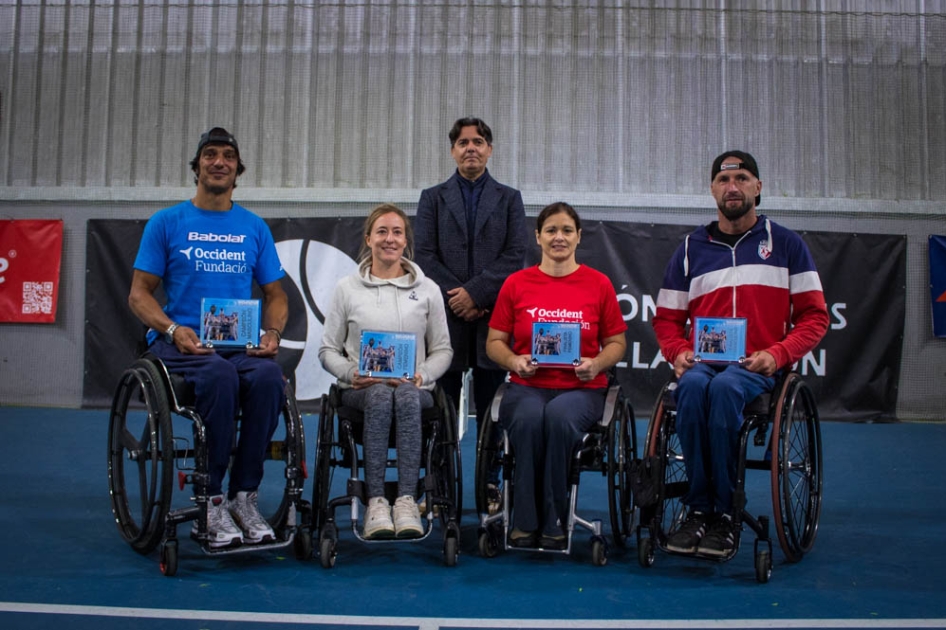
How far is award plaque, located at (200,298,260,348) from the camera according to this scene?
2.45 metres

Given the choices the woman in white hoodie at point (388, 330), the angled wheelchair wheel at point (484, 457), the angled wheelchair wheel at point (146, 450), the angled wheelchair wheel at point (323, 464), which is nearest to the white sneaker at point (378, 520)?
the woman in white hoodie at point (388, 330)

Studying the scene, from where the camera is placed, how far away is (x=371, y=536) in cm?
232

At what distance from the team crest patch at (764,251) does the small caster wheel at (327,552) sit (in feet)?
4.83

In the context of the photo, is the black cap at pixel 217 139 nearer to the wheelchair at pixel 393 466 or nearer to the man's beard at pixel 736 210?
the wheelchair at pixel 393 466

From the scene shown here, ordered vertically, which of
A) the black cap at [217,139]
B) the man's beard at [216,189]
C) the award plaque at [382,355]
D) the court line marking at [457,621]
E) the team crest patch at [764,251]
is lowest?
the court line marking at [457,621]

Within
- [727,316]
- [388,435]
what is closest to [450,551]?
[388,435]

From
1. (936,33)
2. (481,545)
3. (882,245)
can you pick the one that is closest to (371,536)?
(481,545)

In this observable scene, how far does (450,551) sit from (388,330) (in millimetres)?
670

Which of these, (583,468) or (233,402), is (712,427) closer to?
(583,468)

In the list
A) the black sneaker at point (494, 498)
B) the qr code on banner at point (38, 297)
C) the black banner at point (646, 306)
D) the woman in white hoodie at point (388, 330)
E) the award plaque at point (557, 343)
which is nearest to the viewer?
the woman in white hoodie at point (388, 330)

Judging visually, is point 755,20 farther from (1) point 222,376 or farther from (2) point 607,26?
(1) point 222,376

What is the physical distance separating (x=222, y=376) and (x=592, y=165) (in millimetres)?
4659

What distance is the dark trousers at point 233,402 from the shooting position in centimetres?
234

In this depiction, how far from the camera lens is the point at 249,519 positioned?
7.86ft
